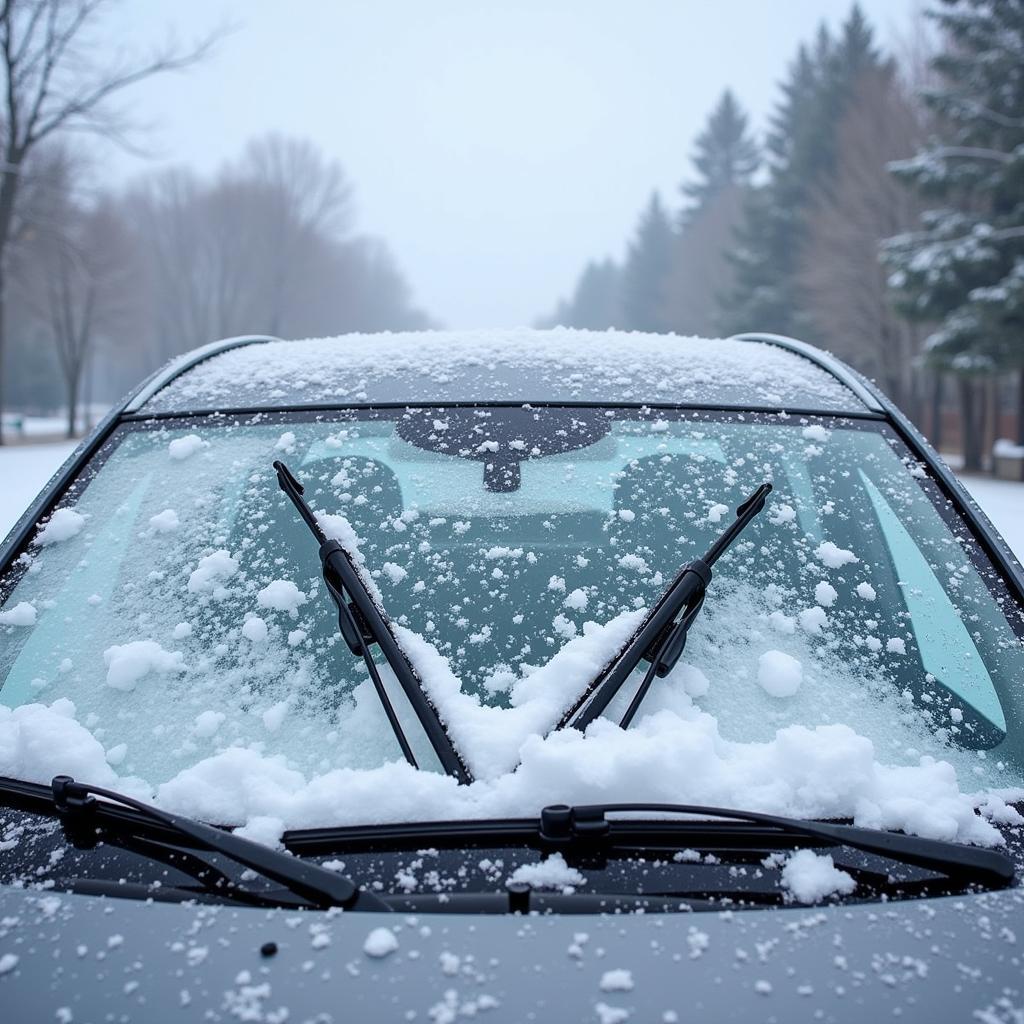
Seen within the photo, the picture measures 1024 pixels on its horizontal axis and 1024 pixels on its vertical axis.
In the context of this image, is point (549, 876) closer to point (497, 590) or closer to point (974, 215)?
point (497, 590)

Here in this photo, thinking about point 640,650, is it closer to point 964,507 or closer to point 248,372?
point 964,507

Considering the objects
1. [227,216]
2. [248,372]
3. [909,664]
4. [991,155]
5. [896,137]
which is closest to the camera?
[909,664]

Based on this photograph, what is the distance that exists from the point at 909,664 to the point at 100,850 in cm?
120

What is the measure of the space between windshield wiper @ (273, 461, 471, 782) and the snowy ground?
3.73 m

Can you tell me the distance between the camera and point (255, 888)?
102cm

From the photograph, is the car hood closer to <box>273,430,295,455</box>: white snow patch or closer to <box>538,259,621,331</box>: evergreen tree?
<box>273,430,295,455</box>: white snow patch

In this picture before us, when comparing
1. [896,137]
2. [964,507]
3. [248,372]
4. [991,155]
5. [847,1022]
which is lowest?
[847,1022]

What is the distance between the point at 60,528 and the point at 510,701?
0.90 meters

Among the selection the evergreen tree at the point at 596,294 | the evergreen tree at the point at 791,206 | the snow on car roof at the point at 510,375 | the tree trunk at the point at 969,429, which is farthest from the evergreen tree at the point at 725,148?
the snow on car roof at the point at 510,375

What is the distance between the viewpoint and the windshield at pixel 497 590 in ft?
4.23

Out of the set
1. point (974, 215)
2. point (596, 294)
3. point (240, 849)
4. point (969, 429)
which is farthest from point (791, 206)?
point (596, 294)

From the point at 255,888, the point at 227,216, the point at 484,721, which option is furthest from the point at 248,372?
the point at 227,216

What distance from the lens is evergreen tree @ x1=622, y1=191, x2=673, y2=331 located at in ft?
194

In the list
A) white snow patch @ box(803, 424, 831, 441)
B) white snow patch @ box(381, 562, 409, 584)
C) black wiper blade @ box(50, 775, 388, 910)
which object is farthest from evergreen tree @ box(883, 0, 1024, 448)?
→ black wiper blade @ box(50, 775, 388, 910)
